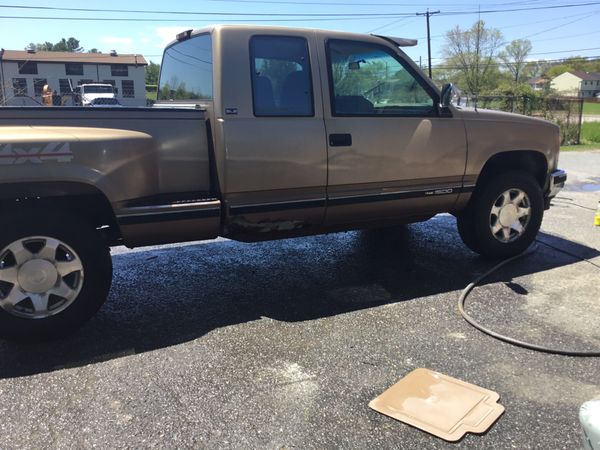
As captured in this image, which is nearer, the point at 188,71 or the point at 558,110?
the point at 188,71

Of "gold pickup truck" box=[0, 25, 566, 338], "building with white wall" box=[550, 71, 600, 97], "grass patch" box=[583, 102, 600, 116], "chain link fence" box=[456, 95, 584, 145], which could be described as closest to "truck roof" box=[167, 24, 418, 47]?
"gold pickup truck" box=[0, 25, 566, 338]

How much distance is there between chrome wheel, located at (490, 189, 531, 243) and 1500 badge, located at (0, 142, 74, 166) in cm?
372

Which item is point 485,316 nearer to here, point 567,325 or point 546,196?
point 567,325

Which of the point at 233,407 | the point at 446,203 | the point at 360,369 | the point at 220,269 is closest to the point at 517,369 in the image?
the point at 360,369

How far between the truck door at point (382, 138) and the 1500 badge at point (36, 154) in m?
1.89

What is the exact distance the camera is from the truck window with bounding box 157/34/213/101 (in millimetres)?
4082

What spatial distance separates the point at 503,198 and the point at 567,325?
1.59m

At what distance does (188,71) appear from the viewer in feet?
14.8

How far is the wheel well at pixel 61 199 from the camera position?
3.28 m

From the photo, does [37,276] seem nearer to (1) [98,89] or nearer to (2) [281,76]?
(2) [281,76]

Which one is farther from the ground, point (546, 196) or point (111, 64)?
point (111, 64)

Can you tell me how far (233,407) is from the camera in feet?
9.13

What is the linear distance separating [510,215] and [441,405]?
2833 mm

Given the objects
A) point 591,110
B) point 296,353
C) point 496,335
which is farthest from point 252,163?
point 591,110
